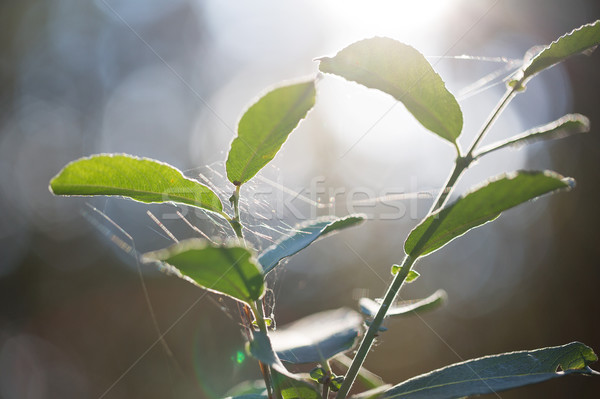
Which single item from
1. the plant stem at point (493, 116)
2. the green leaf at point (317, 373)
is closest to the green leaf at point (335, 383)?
the green leaf at point (317, 373)

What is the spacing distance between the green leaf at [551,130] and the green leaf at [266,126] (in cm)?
36

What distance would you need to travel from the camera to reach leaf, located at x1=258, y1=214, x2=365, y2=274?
0.73 m

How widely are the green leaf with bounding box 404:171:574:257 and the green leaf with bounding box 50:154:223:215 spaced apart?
38 centimetres

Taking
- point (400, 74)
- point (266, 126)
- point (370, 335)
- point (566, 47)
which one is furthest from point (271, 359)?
point (566, 47)

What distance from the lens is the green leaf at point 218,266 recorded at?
466 millimetres

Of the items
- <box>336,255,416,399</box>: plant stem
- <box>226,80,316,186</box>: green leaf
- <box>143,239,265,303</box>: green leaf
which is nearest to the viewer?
<box>143,239,265,303</box>: green leaf

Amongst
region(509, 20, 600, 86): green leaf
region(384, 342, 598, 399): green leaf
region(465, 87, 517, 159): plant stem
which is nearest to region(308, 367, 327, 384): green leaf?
region(384, 342, 598, 399): green leaf

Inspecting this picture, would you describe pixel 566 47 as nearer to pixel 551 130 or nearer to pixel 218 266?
pixel 551 130

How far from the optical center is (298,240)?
0.77 metres

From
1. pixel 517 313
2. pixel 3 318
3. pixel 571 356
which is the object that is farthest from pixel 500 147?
pixel 3 318

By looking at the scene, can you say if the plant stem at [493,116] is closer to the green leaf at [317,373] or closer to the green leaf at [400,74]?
the green leaf at [400,74]

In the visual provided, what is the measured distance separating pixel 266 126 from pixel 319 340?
37cm

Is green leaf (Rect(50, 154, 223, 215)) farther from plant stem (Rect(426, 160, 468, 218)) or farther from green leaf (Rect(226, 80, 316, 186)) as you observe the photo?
plant stem (Rect(426, 160, 468, 218))

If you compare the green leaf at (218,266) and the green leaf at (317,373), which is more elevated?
the green leaf at (218,266)
